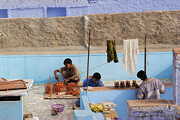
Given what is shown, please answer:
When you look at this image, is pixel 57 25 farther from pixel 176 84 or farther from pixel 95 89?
pixel 176 84

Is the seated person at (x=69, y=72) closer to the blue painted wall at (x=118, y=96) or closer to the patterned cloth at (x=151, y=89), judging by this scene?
the blue painted wall at (x=118, y=96)

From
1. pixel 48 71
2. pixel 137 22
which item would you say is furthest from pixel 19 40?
pixel 137 22

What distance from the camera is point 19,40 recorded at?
53.3 feet

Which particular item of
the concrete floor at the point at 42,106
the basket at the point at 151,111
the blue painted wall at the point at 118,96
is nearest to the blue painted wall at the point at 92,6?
the concrete floor at the point at 42,106

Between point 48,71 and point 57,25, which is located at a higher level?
point 57,25

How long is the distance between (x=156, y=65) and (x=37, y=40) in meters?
4.68

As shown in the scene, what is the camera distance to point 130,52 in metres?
11.9

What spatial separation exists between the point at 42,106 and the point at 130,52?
289 cm

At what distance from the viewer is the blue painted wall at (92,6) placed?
18.7 m

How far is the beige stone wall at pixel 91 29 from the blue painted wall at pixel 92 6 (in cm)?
246

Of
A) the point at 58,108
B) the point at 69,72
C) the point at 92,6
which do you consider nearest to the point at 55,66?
the point at 69,72

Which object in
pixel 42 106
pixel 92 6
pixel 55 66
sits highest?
pixel 92 6

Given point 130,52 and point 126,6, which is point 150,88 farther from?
point 126,6

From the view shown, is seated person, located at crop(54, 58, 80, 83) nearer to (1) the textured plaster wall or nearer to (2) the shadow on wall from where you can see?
(2) the shadow on wall
